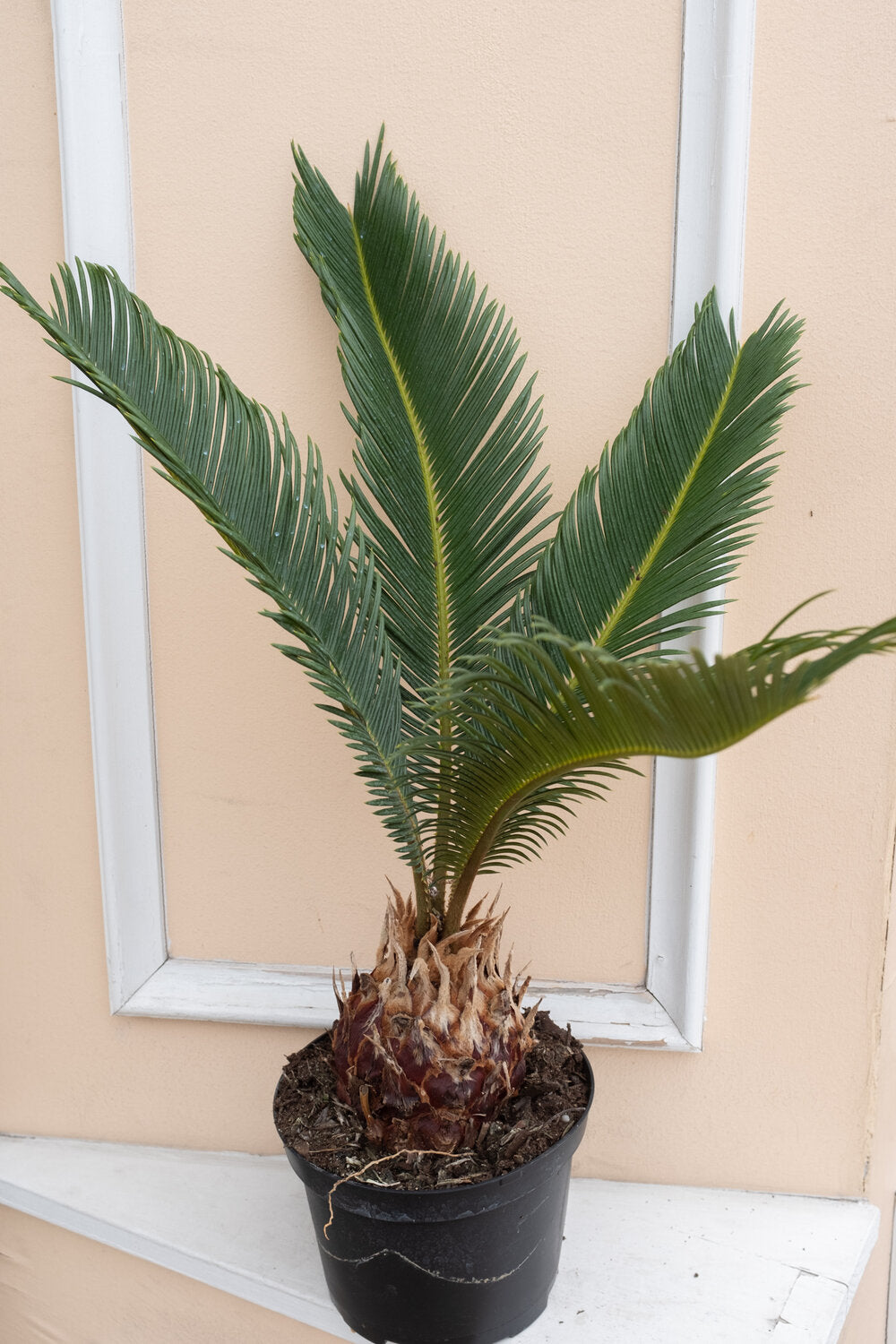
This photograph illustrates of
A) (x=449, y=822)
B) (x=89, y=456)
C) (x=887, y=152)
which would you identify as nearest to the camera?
(x=449, y=822)

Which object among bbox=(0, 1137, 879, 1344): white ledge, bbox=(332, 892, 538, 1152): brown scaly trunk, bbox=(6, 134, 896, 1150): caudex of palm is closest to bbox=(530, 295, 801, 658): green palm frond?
bbox=(6, 134, 896, 1150): caudex of palm

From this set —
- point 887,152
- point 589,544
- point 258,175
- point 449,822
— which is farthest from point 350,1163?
point 887,152

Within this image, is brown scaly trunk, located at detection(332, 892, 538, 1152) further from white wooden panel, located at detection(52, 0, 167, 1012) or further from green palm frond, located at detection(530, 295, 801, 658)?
white wooden panel, located at detection(52, 0, 167, 1012)

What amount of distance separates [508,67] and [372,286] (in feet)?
0.95

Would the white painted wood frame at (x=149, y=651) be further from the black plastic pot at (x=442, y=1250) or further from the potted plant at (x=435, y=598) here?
the black plastic pot at (x=442, y=1250)

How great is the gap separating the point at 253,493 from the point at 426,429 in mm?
237

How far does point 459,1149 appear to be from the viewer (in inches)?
34.5

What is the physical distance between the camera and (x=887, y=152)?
3.16 ft

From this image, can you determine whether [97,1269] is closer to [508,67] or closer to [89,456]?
[89,456]

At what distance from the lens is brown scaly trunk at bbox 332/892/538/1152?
0.85m

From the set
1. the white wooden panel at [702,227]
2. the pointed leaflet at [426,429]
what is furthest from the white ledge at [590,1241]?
the pointed leaflet at [426,429]

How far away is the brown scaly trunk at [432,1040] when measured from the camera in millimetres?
853

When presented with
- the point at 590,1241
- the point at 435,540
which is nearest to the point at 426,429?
the point at 435,540

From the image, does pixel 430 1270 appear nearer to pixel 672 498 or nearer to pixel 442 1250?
pixel 442 1250
